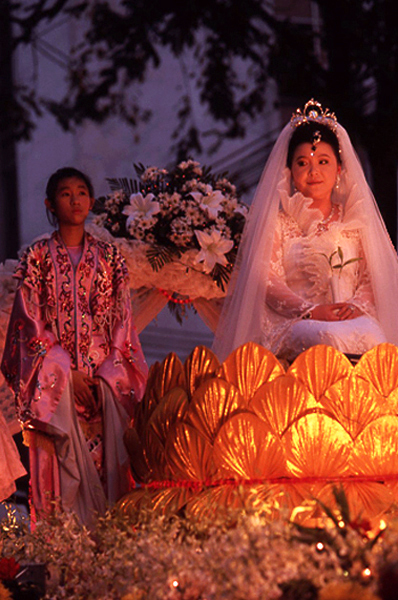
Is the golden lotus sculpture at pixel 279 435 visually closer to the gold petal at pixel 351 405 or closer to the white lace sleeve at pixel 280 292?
the gold petal at pixel 351 405

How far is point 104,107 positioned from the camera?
754 centimetres

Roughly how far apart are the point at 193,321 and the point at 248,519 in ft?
17.0

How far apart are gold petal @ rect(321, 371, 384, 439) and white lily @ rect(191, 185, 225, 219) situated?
1685mm

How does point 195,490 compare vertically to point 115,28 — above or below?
below

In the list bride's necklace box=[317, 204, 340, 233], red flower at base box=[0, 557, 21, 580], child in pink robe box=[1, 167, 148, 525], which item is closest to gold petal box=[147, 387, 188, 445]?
child in pink robe box=[1, 167, 148, 525]

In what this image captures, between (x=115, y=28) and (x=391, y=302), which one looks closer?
(x=391, y=302)

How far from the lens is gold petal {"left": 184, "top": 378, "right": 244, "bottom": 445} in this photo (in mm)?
3197

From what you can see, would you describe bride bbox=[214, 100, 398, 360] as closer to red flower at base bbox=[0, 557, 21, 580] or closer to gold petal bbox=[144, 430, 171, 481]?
gold petal bbox=[144, 430, 171, 481]

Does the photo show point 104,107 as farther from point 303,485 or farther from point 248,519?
point 248,519

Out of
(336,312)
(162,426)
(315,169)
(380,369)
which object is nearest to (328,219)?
(315,169)

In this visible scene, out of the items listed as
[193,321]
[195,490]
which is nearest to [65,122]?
[193,321]

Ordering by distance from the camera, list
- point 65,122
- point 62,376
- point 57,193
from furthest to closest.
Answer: point 65,122, point 57,193, point 62,376

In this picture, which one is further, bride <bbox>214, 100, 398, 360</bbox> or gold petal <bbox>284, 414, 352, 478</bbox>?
bride <bbox>214, 100, 398, 360</bbox>

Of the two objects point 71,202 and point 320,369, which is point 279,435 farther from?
point 71,202
